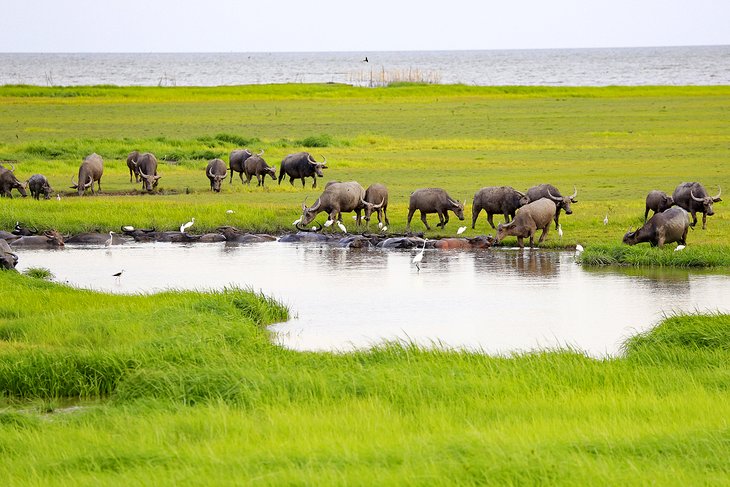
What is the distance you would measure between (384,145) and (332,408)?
32.5 metres

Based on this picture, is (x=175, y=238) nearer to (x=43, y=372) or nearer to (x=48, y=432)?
(x=43, y=372)

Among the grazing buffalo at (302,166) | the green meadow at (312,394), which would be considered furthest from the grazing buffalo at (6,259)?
the grazing buffalo at (302,166)

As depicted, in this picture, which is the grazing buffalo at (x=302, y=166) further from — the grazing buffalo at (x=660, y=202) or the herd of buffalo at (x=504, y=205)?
the grazing buffalo at (x=660, y=202)

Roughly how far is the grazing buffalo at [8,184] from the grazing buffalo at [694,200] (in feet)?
53.4

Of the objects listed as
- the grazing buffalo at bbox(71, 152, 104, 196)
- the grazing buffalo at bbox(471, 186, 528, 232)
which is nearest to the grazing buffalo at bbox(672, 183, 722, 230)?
the grazing buffalo at bbox(471, 186, 528, 232)

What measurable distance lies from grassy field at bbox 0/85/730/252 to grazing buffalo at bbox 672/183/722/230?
1.29 ft

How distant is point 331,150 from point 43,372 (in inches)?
1135

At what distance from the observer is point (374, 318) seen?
597 inches

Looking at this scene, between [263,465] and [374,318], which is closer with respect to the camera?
[263,465]

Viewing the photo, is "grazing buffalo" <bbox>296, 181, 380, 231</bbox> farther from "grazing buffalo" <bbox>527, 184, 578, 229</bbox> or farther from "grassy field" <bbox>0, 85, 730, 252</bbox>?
"grazing buffalo" <bbox>527, 184, 578, 229</bbox>

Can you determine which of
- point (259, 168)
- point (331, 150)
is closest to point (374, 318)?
point (259, 168)

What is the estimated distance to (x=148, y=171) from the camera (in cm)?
2962

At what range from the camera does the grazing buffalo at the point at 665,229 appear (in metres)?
19.3

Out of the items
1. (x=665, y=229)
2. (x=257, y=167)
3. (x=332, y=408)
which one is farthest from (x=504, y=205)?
(x=332, y=408)
